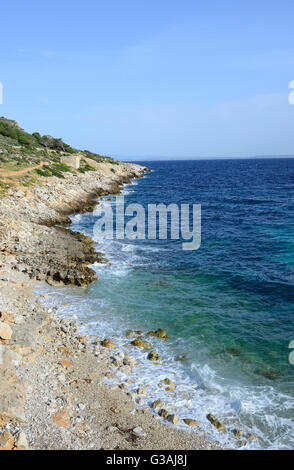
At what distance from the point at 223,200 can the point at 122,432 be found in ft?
150

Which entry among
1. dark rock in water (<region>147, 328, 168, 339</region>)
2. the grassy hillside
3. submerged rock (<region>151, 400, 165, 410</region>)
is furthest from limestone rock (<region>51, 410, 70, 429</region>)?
the grassy hillside

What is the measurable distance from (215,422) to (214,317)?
6.50m

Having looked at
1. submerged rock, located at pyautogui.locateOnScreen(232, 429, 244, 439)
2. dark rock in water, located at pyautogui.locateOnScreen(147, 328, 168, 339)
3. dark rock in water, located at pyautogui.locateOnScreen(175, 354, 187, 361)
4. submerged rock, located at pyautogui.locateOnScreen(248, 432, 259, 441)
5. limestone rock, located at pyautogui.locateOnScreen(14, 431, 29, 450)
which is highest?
limestone rock, located at pyautogui.locateOnScreen(14, 431, 29, 450)

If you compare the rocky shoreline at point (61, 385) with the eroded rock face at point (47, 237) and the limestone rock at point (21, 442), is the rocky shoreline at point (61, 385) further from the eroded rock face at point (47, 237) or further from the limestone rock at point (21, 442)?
the eroded rock face at point (47, 237)

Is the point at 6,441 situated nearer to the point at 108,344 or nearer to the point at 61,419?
the point at 61,419

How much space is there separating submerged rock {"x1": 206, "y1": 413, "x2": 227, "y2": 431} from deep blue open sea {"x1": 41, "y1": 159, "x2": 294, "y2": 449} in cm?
15

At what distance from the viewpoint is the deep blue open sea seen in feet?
32.8

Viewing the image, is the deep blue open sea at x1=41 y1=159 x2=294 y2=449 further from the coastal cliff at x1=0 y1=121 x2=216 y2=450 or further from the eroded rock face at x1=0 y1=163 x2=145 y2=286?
the eroded rock face at x1=0 y1=163 x2=145 y2=286

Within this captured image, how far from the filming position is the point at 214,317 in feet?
50.3

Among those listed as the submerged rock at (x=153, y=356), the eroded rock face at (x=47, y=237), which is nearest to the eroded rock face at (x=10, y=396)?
the submerged rock at (x=153, y=356)
